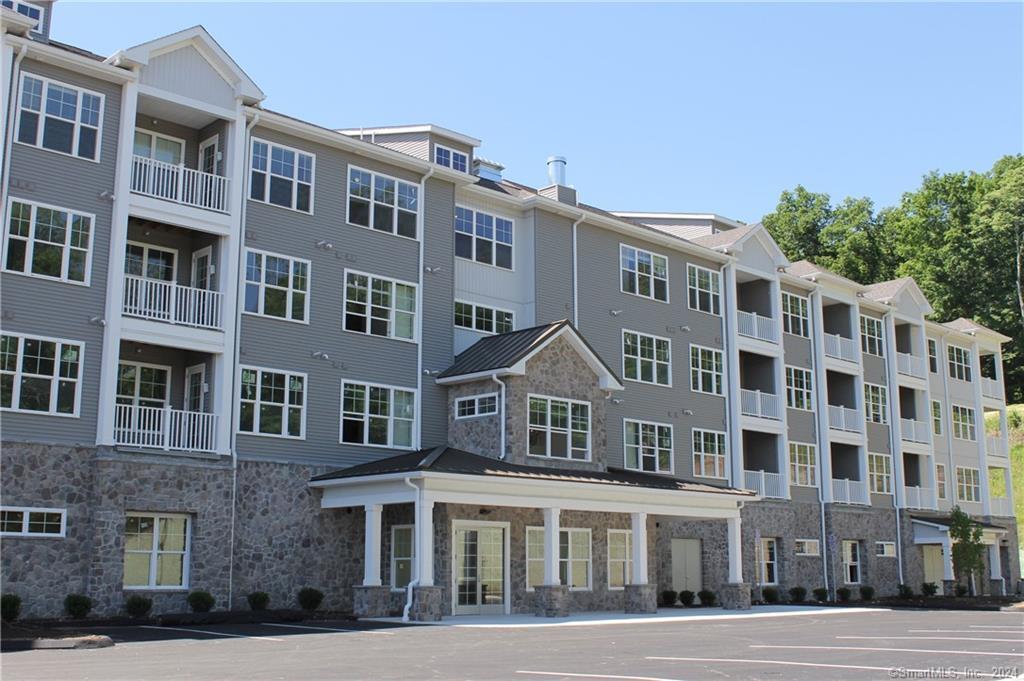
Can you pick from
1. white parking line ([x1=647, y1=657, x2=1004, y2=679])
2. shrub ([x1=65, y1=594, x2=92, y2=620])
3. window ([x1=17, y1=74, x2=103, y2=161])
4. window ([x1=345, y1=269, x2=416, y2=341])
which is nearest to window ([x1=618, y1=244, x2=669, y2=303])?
window ([x1=345, y1=269, x2=416, y2=341])

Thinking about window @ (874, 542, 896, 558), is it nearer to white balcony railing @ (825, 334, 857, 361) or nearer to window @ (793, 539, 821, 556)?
window @ (793, 539, 821, 556)

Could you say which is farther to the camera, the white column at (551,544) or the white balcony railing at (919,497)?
the white balcony railing at (919,497)

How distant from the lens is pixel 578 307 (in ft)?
121

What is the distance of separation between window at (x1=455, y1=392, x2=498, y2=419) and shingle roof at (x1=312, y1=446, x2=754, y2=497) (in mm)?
1513

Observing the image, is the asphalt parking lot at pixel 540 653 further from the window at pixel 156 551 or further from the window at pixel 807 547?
the window at pixel 807 547

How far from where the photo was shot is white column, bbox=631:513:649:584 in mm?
31516

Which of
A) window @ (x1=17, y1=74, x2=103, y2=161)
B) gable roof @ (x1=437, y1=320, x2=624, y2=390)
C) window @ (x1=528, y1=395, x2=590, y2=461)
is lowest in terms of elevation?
window @ (x1=528, y1=395, x2=590, y2=461)

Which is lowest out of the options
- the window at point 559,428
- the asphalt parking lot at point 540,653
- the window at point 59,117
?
the asphalt parking lot at point 540,653

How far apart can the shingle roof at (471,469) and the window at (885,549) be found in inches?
743

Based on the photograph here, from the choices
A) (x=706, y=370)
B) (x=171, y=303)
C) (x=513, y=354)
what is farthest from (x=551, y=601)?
(x=706, y=370)

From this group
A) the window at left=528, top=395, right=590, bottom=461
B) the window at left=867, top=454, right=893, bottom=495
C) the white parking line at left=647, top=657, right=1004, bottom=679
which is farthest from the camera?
the window at left=867, top=454, right=893, bottom=495

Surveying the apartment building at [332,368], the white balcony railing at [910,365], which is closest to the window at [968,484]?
the white balcony railing at [910,365]

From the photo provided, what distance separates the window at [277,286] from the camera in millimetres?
28797

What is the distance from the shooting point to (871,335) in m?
50.9
